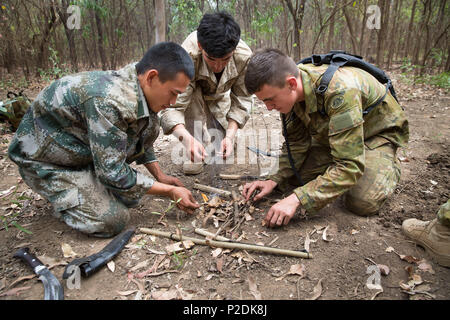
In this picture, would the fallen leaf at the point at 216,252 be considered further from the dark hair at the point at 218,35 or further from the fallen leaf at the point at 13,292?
the dark hair at the point at 218,35

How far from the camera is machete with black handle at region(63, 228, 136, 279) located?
1.87 meters

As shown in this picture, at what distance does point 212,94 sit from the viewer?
12.0 ft

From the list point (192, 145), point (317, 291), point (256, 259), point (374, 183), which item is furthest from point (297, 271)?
point (192, 145)

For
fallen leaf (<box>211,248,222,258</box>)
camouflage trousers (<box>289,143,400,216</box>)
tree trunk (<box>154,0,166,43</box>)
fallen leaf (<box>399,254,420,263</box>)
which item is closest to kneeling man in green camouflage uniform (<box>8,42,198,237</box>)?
fallen leaf (<box>211,248,222,258</box>)

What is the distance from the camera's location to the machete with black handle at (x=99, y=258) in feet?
6.12

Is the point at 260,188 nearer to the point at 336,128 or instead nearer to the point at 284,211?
the point at 284,211

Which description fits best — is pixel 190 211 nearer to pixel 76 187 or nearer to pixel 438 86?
pixel 76 187

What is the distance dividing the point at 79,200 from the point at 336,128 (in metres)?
2.01

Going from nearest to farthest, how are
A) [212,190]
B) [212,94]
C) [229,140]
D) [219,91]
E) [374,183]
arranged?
1. [374,183]
2. [212,190]
3. [229,140]
4. [219,91]
5. [212,94]

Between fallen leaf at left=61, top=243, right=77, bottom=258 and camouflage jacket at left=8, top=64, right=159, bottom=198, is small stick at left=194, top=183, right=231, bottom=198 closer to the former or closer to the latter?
camouflage jacket at left=8, top=64, right=159, bottom=198

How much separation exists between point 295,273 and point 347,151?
0.93 m

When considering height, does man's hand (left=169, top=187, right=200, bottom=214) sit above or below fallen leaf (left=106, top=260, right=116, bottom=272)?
above

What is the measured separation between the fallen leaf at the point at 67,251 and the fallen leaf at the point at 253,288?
49.4 inches
